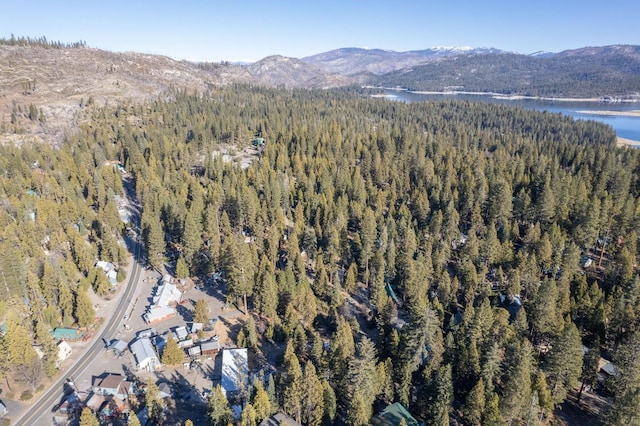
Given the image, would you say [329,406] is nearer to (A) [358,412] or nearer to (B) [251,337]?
(A) [358,412]

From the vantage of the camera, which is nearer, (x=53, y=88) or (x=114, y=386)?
(x=114, y=386)

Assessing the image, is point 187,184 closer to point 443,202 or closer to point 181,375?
point 181,375

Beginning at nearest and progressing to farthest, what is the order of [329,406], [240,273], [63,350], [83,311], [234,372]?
[329,406] → [234,372] → [63,350] → [83,311] → [240,273]

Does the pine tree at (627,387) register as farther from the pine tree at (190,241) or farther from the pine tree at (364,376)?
the pine tree at (190,241)

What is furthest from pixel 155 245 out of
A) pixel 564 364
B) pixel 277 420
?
pixel 564 364

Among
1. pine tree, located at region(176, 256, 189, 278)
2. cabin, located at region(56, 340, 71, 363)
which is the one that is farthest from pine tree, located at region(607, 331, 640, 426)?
cabin, located at region(56, 340, 71, 363)

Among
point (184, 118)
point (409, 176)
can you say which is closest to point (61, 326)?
point (409, 176)

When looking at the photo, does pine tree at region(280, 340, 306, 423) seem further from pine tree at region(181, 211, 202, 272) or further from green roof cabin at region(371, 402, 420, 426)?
pine tree at region(181, 211, 202, 272)

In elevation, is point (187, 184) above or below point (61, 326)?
above
